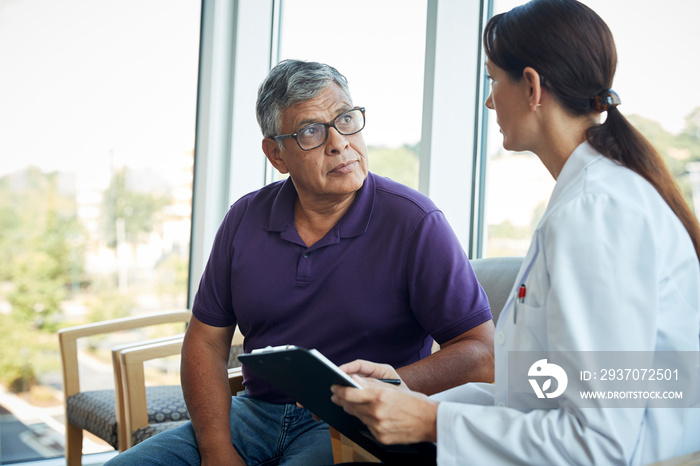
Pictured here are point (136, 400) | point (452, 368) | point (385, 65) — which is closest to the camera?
point (452, 368)

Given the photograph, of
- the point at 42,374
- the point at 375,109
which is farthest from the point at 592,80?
the point at 42,374

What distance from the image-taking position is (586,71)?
98 cm

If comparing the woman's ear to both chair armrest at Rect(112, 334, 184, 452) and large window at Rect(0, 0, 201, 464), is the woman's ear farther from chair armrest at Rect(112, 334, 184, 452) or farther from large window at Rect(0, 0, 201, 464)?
large window at Rect(0, 0, 201, 464)

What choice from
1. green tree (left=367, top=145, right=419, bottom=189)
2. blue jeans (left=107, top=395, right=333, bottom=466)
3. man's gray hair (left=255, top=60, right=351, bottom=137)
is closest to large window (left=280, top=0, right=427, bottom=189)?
green tree (left=367, top=145, right=419, bottom=189)

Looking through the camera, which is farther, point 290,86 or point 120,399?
point 120,399

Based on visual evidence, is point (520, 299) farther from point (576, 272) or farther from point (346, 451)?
point (346, 451)

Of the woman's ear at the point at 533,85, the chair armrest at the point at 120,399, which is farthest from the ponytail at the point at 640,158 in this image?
the chair armrest at the point at 120,399

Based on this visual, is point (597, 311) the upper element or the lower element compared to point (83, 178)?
lower

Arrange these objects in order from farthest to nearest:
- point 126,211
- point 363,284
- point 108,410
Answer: point 126,211, point 108,410, point 363,284

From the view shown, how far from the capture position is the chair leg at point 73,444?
2.38 m

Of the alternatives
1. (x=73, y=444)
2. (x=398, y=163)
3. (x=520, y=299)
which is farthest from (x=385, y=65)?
(x=73, y=444)

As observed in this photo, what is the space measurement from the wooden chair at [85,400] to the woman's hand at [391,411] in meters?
1.43

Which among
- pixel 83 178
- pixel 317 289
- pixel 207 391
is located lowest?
pixel 207 391

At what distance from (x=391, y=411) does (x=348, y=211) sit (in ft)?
2.57
